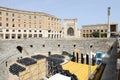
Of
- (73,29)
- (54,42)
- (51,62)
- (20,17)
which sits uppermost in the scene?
(20,17)

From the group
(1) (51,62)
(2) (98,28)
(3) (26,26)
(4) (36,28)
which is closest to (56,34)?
(4) (36,28)

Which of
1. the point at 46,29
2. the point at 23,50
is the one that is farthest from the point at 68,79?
the point at 46,29

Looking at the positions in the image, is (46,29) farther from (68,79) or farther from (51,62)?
(68,79)

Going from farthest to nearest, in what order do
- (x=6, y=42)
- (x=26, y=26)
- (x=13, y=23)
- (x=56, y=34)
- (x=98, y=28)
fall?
1. (x=98, y=28)
2. (x=56, y=34)
3. (x=26, y=26)
4. (x=13, y=23)
5. (x=6, y=42)

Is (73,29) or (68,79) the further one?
(73,29)

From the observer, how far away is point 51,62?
2453 centimetres

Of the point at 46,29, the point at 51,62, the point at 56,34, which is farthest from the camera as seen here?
the point at 56,34

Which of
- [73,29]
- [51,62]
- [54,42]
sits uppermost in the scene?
[73,29]

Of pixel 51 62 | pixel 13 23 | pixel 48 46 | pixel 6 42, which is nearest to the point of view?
pixel 51 62

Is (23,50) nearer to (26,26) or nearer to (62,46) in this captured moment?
(62,46)

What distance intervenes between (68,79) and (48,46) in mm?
27125

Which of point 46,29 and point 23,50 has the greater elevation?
point 46,29

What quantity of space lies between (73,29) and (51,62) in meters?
35.4

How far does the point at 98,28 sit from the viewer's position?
74.7 meters
